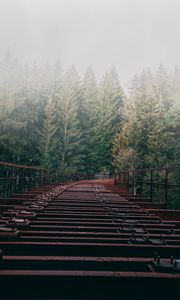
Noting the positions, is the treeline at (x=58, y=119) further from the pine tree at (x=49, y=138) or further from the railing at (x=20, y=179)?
the railing at (x=20, y=179)

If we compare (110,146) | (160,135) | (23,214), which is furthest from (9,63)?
(23,214)

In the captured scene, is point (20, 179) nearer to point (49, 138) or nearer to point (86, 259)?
point (86, 259)

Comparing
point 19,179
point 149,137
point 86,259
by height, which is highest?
point 149,137

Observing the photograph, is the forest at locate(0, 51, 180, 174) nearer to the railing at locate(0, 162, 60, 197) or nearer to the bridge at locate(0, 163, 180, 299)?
the railing at locate(0, 162, 60, 197)

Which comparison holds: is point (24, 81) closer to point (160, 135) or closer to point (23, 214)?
point (160, 135)

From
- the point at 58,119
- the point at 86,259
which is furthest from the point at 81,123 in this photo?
the point at 86,259

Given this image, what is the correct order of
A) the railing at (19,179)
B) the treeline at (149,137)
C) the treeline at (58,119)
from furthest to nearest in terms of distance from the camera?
1. the treeline at (58,119)
2. the treeline at (149,137)
3. the railing at (19,179)

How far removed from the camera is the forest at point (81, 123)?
4216cm

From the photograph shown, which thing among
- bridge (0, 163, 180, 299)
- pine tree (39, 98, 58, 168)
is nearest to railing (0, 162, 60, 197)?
bridge (0, 163, 180, 299)

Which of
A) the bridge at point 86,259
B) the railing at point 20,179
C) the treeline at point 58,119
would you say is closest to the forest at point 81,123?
the treeline at point 58,119

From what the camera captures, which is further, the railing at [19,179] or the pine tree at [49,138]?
the pine tree at [49,138]

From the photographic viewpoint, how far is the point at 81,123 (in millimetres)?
53875

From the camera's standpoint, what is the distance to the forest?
4216 cm

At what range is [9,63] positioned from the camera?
2154 inches
